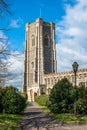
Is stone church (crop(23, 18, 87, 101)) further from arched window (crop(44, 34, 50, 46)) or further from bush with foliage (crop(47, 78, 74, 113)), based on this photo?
bush with foliage (crop(47, 78, 74, 113))

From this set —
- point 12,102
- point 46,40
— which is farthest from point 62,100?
point 46,40

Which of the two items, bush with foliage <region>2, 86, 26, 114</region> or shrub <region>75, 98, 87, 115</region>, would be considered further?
bush with foliage <region>2, 86, 26, 114</region>

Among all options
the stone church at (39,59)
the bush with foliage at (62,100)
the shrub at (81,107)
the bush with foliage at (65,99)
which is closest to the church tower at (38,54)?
the stone church at (39,59)

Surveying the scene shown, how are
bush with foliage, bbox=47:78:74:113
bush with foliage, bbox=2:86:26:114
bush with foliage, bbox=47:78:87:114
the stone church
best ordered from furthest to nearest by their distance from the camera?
the stone church
bush with foliage, bbox=2:86:26:114
bush with foliage, bbox=47:78:74:113
bush with foliage, bbox=47:78:87:114

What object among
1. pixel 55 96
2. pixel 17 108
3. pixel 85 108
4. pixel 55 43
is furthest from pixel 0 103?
pixel 55 43

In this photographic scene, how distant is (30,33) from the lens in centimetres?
10838

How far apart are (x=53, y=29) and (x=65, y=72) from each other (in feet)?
92.2

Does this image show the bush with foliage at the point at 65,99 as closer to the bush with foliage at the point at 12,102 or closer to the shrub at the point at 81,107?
the shrub at the point at 81,107

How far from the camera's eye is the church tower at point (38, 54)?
322 ft

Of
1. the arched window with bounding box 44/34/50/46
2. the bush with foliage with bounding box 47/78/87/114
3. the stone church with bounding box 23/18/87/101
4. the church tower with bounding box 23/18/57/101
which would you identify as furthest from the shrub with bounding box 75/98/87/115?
the arched window with bounding box 44/34/50/46

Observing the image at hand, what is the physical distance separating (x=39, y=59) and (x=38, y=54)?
2167 millimetres

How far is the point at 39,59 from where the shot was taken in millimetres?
100250

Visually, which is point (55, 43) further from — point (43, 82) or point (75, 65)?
point (75, 65)

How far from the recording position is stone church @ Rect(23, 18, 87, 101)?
93688 millimetres
